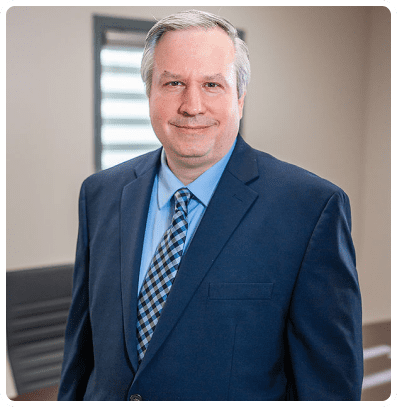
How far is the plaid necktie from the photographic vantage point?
1.04 meters

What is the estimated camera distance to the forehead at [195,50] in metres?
1.01

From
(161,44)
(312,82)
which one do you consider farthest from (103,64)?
(161,44)

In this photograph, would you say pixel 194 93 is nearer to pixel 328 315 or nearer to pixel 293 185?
pixel 293 185

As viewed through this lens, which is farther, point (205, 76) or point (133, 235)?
point (133, 235)

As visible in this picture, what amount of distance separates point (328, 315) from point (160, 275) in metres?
0.40

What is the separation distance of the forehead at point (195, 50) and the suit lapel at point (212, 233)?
0.23 metres

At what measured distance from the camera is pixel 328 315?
0.96 m

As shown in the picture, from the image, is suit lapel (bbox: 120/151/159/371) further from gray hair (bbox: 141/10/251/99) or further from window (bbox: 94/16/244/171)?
window (bbox: 94/16/244/171)

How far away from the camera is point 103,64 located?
9.29ft

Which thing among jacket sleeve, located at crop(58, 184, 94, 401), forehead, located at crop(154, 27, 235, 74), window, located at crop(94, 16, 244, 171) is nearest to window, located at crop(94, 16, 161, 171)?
window, located at crop(94, 16, 244, 171)

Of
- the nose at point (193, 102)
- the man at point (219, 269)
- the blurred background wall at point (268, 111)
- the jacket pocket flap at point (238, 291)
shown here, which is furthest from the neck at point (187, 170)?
the blurred background wall at point (268, 111)

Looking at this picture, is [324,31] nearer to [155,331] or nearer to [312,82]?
[312,82]

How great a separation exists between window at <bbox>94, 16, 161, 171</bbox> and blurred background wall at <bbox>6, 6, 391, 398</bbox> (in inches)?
2.4

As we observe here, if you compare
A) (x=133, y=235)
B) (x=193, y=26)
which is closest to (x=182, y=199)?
(x=133, y=235)
